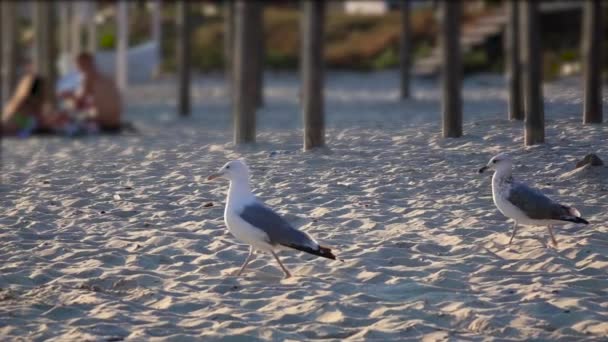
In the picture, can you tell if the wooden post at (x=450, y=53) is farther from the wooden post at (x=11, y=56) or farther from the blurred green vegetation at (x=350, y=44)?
the wooden post at (x=11, y=56)

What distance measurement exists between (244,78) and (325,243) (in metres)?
6.00

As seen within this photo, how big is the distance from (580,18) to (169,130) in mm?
15930

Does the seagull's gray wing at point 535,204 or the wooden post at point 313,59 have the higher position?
the wooden post at point 313,59

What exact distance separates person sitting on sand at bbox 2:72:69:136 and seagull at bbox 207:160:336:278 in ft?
35.7

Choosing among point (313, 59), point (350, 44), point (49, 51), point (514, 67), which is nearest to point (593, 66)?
point (514, 67)

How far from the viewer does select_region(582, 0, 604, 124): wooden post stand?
1255cm

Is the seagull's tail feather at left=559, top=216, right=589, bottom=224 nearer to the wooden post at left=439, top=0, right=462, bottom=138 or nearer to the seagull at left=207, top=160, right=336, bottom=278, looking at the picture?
the seagull at left=207, top=160, right=336, bottom=278

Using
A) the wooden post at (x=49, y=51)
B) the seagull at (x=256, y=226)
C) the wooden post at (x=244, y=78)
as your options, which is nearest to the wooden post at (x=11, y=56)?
the wooden post at (x=49, y=51)

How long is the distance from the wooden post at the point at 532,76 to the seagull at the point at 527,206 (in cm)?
319

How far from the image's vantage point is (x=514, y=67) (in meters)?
16.3

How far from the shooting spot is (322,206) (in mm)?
9664

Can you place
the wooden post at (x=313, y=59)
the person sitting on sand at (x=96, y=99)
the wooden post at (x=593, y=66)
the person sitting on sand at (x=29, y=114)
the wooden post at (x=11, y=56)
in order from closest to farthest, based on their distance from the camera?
1. the wooden post at (x=593, y=66)
2. the wooden post at (x=313, y=59)
3. the person sitting on sand at (x=96, y=99)
4. the person sitting on sand at (x=29, y=114)
5. the wooden post at (x=11, y=56)

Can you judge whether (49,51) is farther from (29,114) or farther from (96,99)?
(96,99)

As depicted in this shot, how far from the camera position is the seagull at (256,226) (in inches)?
291
